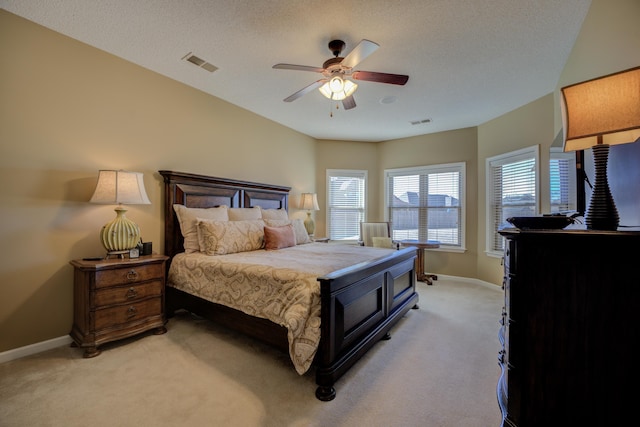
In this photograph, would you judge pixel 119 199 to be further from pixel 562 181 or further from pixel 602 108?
pixel 562 181

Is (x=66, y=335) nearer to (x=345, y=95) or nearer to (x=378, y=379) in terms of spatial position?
(x=378, y=379)

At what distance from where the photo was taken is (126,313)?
8.04 feet

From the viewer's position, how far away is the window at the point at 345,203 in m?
5.74

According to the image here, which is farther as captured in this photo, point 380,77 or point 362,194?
point 362,194

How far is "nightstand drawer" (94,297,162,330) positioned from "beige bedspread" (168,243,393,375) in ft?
0.99

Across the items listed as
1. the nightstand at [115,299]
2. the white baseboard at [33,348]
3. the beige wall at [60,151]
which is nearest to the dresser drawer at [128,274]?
the nightstand at [115,299]

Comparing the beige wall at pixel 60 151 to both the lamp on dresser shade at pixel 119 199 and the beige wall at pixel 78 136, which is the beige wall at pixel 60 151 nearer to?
the beige wall at pixel 78 136

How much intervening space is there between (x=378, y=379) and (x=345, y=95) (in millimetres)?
2455

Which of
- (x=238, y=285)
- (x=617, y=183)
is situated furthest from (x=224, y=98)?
(x=617, y=183)

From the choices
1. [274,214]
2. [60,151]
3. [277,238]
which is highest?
[60,151]

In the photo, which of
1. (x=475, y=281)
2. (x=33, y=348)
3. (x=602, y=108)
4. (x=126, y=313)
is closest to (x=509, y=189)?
(x=475, y=281)

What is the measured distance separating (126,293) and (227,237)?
1.03m

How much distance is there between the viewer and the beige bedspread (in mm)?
1761

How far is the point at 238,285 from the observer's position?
7.48 ft
